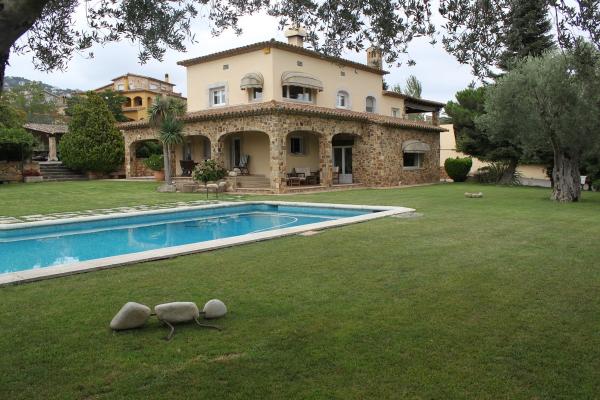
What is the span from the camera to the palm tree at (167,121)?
25.9 metres

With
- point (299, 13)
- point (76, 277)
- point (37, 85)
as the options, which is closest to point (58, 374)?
point (76, 277)

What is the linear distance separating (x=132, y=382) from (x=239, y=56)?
25.6m

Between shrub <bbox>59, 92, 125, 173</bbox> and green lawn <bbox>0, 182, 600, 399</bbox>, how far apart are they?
1079 inches

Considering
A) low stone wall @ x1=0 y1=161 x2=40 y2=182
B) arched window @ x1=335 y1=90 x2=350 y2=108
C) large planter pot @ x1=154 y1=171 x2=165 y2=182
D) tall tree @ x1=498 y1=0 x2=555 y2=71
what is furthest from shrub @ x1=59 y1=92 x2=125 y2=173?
tall tree @ x1=498 y1=0 x2=555 y2=71

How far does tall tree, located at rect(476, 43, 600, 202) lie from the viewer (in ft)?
55.2

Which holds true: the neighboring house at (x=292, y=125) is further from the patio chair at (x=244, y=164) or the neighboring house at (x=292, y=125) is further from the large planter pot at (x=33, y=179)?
the large planter pot at (x=33, y=179)

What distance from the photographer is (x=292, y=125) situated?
80.0ft

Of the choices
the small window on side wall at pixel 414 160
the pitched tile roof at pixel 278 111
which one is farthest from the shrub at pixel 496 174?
the pitched tile roof at pixel 278 111

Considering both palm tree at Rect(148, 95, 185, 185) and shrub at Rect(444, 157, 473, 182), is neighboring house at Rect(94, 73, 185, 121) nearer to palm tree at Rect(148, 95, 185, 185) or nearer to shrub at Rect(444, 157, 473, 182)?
palm tree at Rect(148, 95, 185, 185)

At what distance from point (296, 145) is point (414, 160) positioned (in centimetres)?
895

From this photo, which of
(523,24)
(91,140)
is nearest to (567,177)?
(523,24)

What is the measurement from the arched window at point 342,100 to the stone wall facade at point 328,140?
2.56 m

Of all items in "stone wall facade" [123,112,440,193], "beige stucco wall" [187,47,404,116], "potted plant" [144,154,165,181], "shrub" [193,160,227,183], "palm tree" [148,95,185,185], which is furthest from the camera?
"potted plant" [144,154,165,181]

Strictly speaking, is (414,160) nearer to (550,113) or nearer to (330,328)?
(550,113)
